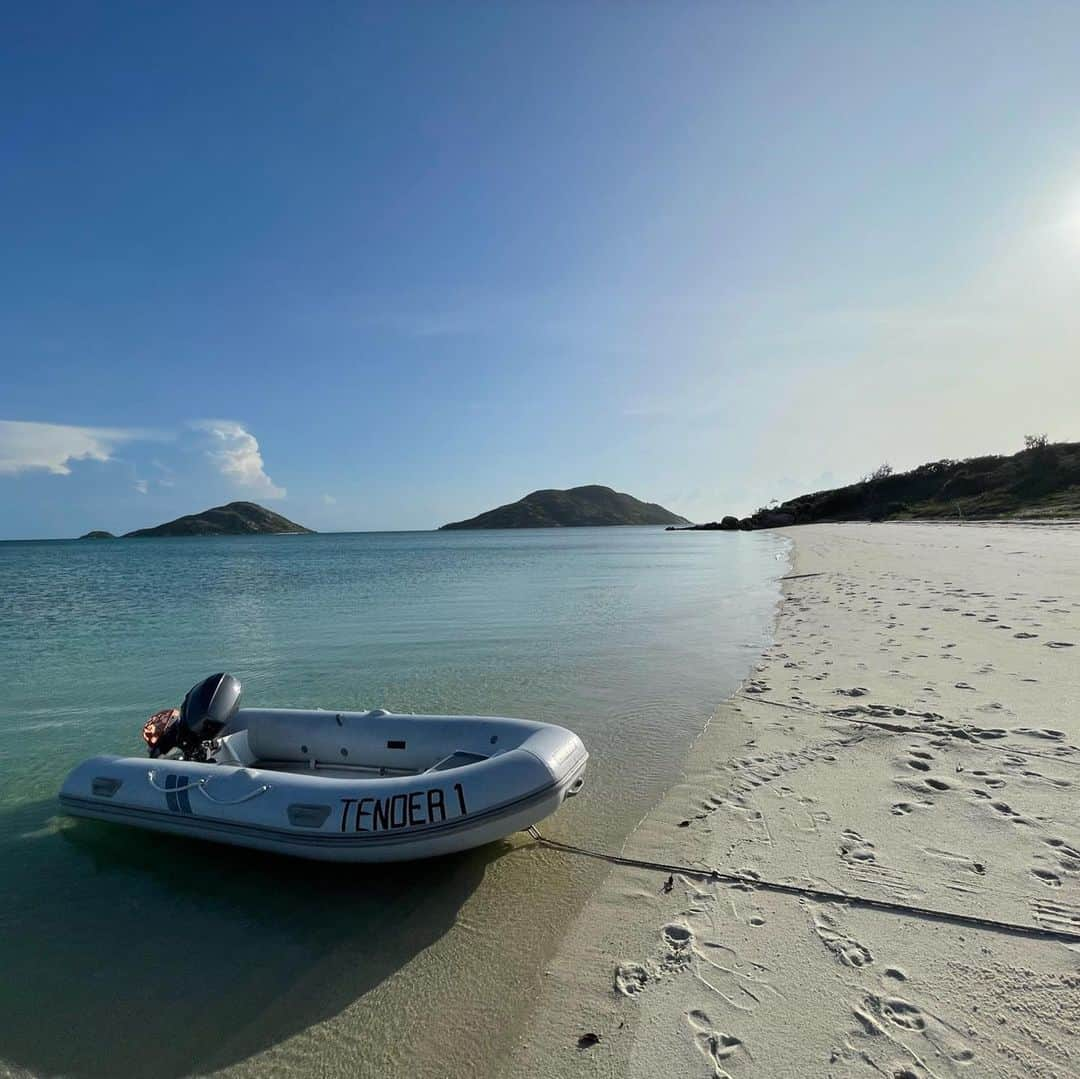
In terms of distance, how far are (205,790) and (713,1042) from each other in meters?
3.46

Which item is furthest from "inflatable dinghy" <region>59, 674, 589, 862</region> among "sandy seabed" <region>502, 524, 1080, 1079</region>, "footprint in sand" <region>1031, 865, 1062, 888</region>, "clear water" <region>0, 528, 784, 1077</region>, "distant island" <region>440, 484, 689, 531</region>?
"distant island" <region>440, 484, 689, 531</region>

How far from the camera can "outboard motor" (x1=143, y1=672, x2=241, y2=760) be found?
5.31 metres

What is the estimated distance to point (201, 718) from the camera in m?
5.30

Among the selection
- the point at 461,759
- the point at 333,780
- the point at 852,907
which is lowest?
the point at 852,907

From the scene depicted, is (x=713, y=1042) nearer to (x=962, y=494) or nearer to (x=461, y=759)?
(x=461, y=759)

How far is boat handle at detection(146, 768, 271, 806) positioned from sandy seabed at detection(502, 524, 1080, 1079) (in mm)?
2179

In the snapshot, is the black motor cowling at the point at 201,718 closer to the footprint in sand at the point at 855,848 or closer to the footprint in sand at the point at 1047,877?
the footprint in sand at the point at 855,848

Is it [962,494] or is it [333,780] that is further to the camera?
[962,494]

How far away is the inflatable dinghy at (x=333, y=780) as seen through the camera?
383 centimetres

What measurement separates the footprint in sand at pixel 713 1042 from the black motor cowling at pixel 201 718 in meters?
4.30

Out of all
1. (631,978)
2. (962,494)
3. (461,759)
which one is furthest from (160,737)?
(962,494)

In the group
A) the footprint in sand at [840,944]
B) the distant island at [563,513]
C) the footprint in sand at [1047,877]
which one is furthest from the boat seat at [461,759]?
the distant island at [563,513]

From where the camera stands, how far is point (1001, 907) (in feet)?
9.58

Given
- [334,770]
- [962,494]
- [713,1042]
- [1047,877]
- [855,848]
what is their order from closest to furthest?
1. [713,1042]
2. [1047,877]
3. [855,848]
4. [334,770]
5. [962,494]
